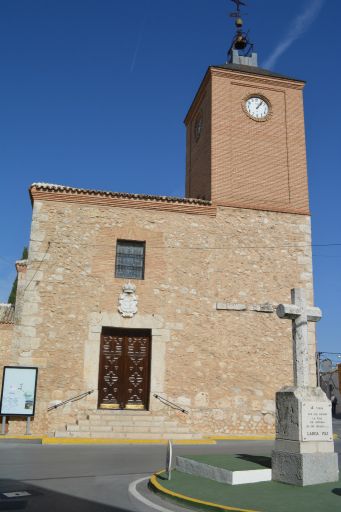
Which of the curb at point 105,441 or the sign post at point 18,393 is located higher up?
the sign post at point 18,393

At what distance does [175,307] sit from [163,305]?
0.37 metres

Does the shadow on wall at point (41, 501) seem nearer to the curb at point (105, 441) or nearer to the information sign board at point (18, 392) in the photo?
the curb at point (105, 441)

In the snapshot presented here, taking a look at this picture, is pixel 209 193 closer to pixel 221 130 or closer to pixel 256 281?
pixel 221 130

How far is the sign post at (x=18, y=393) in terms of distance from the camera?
483 inches

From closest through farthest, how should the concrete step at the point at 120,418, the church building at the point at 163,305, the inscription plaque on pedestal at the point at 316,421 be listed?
the inscription plaque on pedestal at the point at 316,421, the concrete step at the point at 120,418, the church building at the point at 163,305

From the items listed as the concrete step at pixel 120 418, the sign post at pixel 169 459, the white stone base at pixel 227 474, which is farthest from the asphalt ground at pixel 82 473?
the concrete step at pixel 120 418

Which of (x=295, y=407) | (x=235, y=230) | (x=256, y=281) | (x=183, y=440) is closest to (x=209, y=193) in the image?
(x=235, y=230)

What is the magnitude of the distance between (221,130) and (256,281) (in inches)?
213

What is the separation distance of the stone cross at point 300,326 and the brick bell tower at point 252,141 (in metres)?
7.85

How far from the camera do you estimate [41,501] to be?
569 cm

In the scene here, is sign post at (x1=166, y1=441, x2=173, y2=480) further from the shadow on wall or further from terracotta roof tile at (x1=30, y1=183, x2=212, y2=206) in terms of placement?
terracotta roof tile at (x1=30, y1=183, x2=212, y2=206)

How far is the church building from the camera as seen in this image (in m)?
13.0

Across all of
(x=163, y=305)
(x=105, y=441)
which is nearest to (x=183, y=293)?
(x=163, y=305)

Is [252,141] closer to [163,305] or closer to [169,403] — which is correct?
[163,305]
